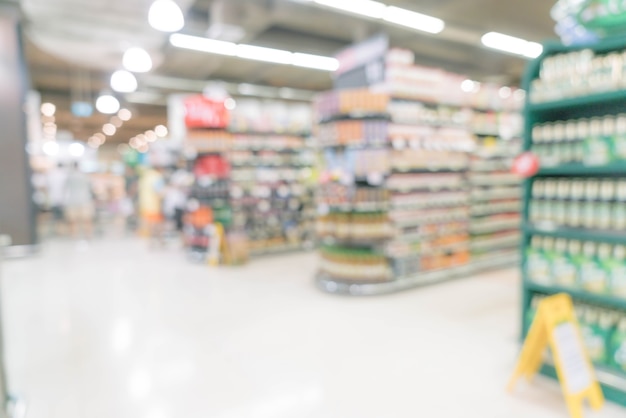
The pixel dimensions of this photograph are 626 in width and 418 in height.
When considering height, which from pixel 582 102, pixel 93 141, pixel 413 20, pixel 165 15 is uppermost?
pixel 93 141

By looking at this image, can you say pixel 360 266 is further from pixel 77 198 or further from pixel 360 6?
pixel 77 198

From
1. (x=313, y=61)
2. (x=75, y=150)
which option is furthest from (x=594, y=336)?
(x=75, y=150)

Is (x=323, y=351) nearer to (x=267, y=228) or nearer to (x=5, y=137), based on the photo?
(x=267, y=228)

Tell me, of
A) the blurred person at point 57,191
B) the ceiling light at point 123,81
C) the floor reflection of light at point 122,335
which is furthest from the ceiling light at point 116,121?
the floor reflection of light at point 122,335

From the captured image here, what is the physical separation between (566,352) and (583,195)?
1084mm

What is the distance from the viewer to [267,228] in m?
7.98

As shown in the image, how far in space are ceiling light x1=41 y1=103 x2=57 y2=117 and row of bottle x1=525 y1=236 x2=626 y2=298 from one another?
2005cm

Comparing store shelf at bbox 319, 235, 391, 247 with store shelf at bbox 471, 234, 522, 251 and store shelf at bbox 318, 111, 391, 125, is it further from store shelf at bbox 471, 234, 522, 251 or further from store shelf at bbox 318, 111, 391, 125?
store shelf at bbox 471, 234, 522, 251

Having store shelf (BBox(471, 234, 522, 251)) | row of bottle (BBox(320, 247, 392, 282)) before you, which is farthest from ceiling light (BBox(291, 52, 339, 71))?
row of bottle (BBox(320, 247, 392, 282))

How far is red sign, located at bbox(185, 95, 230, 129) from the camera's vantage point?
7227mm

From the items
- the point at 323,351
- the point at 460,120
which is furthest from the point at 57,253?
the point at 460,120

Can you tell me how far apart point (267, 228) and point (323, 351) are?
15.1 ft

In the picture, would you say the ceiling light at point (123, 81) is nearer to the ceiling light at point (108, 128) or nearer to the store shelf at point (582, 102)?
the store shelf at point (582, 102)

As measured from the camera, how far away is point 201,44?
9305 millimetres
